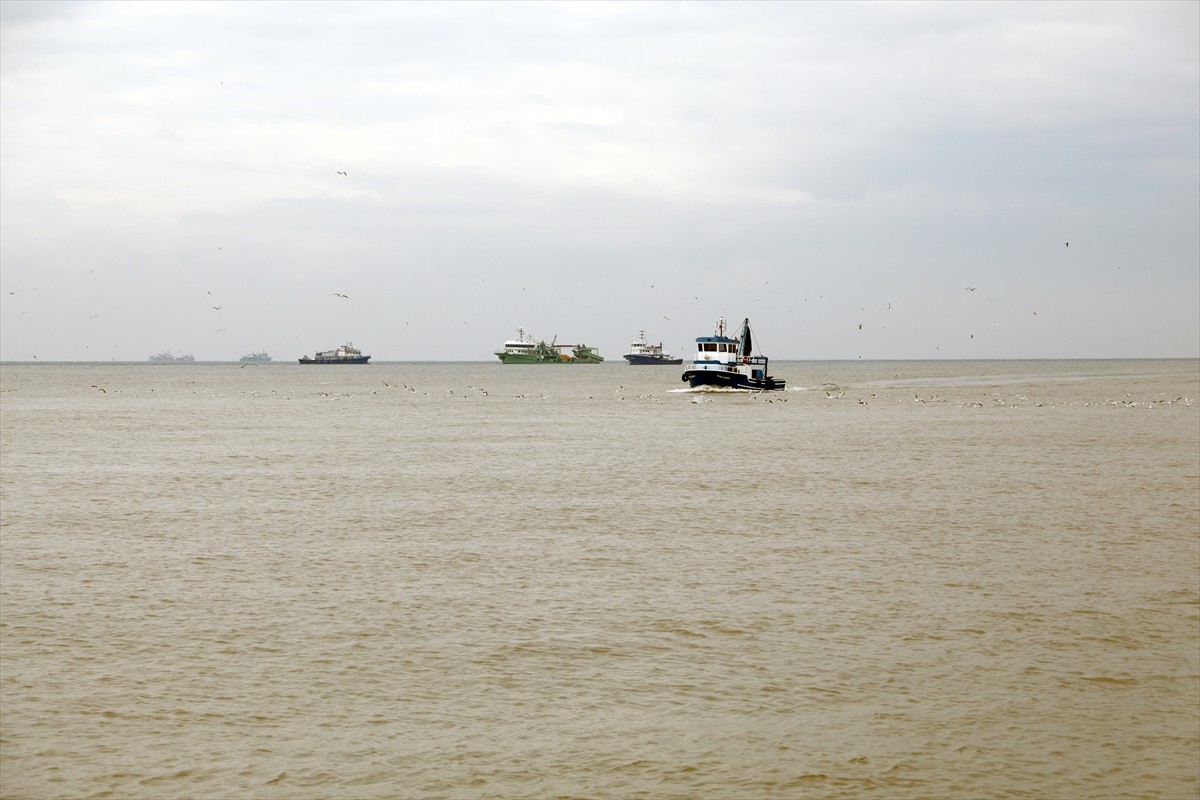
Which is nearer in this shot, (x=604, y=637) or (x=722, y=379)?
(x=604, y=637)

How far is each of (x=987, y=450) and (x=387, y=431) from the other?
87.5ft

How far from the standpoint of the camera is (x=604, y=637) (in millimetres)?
11984

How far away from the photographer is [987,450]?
121ft

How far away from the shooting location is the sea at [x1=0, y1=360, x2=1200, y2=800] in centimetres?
831

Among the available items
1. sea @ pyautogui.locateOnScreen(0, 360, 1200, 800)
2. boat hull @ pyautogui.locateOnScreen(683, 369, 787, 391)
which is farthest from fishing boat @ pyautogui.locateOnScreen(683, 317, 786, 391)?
sea @ pyautogui.locateOnScreen(0, 360, 1200, 800)

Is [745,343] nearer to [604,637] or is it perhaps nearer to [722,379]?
[722,379]

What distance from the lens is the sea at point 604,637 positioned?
8.31 metres

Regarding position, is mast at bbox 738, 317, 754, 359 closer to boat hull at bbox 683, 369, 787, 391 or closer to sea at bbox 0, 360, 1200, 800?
boat hull at bbox 683, 369, 787, 391

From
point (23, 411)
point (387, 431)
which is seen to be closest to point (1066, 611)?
point (387, 431)

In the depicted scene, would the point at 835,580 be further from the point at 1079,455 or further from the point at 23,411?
the point at 23,411

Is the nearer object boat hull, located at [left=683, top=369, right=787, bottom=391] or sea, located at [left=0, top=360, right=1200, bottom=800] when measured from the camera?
sea, located at [left=0, top=360, right=1200, bottom=800]

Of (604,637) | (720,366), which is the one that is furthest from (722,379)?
(604,637)

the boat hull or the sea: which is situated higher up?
the boat hull

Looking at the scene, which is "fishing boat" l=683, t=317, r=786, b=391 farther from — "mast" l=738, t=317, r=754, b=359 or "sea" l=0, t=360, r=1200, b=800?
"sea" l=0, t=360, r=1200, b=800
